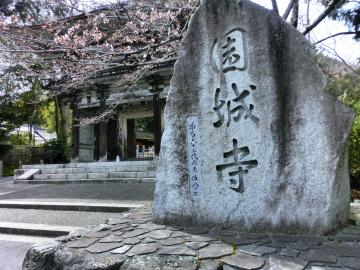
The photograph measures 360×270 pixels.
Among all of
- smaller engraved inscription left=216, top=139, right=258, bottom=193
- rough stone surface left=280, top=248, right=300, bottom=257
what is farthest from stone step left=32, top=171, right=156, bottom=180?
rough stone surface left=280, top=248, right=300, bottom=257

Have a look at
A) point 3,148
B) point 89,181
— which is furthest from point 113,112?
point 3,148

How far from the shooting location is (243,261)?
3.07m

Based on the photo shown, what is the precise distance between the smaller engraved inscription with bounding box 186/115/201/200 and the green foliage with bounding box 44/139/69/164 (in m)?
16.2

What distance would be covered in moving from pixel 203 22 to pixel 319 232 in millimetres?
2772

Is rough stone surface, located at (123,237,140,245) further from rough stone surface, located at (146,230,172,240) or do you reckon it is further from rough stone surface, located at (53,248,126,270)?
rough stone surface, located at (53,248,126,270)

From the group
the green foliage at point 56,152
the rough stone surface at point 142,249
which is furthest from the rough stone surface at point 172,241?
the green foliage at point 56,152

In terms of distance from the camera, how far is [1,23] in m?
9.03

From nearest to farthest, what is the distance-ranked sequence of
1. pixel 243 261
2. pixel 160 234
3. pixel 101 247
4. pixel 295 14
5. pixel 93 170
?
pixel 243 261 < pixel 101 247 < pixel 160 234 < pixel 295 14 < pixel 93 170

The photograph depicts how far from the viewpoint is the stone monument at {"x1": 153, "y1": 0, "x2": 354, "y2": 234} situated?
12.2 feet

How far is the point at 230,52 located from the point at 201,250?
7.48 ft

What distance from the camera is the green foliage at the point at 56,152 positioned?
1919cm

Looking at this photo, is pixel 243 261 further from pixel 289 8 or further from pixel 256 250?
A: pixel 289 8

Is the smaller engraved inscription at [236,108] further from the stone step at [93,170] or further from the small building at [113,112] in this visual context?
the small building at [113,112]

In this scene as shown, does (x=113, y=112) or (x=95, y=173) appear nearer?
(x=95, y=173)
